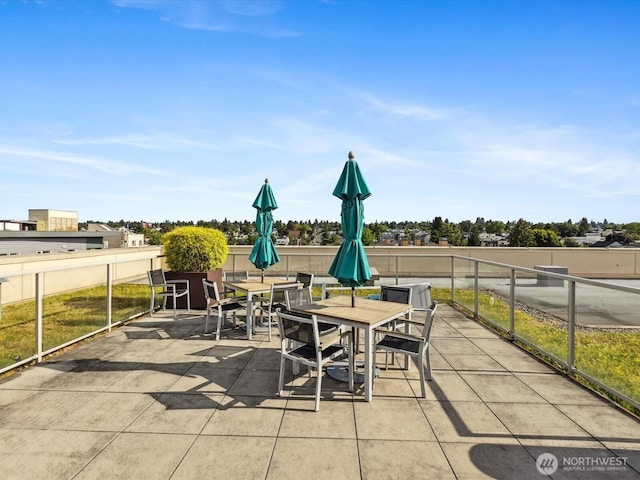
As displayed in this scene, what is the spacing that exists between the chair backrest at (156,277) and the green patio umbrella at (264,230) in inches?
84.1

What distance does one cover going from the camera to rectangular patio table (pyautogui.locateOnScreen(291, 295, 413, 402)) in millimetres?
3406

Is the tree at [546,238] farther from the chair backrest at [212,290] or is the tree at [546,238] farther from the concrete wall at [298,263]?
the chair backrest at [212,290]

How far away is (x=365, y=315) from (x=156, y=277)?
17.1 feet

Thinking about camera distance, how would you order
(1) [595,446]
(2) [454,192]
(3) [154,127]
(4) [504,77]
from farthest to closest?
1. (2) [454,192]
2. (3) [154,127]
3. (4) [504,77]
4. (1) [595,446]

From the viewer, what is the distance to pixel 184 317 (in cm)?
702

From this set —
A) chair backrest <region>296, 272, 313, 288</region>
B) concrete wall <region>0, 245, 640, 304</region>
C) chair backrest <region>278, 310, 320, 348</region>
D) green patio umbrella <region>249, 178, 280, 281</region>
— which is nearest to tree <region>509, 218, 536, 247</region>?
concrete wall <region>0, 245, 640, 304</region>

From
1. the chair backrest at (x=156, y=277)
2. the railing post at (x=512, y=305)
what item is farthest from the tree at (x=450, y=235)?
the chair backrest at (x=156, y=277)

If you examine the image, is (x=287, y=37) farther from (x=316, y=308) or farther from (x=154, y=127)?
(x=316, y=308)

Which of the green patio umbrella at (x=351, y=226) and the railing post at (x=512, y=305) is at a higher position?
the green patio umbrella at (x=351, y=226)

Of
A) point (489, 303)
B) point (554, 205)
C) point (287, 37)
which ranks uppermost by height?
point (287, 37)

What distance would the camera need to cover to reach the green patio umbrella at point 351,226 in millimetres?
3908

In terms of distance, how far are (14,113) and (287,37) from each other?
8.64m

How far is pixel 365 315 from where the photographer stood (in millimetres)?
3715

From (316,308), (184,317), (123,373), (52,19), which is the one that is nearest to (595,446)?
(316,308)
